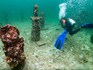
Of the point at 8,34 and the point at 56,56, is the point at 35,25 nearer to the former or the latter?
the point at 56,56

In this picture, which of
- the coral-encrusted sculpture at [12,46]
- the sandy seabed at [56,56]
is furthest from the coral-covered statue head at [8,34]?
the sandy seabed at [56,56]

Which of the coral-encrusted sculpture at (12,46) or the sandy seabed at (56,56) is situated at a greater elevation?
the coral-encrusted sculpture at (12,46)

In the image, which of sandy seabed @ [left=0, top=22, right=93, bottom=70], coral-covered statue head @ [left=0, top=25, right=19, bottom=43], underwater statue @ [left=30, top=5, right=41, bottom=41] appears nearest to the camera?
coral-covered statue head @ [left=0, top=25, right=19, bottom=43]

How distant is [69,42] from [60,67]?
333 cm

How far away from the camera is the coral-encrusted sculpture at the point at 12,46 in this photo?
6434mm

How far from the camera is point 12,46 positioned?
6516mm

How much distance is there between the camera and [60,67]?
7.86 metres

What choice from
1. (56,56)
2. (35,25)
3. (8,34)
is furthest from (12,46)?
(35,25)

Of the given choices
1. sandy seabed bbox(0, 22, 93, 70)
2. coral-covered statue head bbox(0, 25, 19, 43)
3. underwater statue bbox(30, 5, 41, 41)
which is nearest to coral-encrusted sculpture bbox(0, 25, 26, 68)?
coral-covered statue head bbox(0, 25, 19, 43)

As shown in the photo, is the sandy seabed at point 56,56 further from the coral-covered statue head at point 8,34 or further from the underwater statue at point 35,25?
the coral-covered statue head at point 8,34

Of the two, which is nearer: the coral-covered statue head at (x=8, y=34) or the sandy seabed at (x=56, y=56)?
the coral-covered statue head at (x=8, y=34)

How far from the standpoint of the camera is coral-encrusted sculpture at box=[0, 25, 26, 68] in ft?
21.1

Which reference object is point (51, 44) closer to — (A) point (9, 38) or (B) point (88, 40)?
(B) point (88, 40)

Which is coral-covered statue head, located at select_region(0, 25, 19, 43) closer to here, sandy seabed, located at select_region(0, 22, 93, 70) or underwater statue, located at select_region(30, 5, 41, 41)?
sandy seabed, located at select_region(0, 22, 93, 70)
